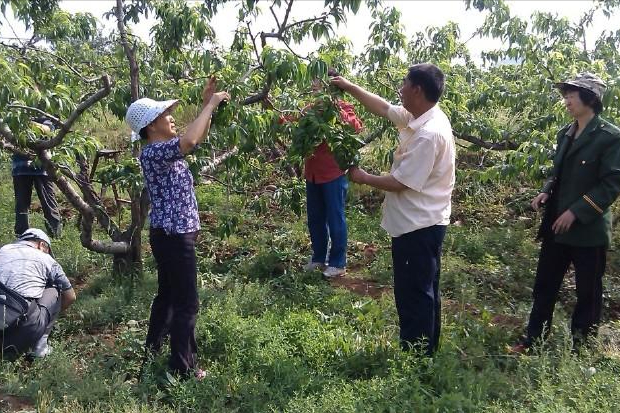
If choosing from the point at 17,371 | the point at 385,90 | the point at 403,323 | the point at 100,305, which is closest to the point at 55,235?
the point at 100,305

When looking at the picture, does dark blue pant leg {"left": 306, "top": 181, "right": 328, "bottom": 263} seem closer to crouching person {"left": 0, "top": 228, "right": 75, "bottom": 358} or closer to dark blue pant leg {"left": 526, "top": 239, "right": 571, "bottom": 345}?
dark blue pant leg {"left": 526, "top": 239, "right": 571, "bottom": 345}

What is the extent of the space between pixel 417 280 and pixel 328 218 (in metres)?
1.58

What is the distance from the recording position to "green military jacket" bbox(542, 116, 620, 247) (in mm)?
3135

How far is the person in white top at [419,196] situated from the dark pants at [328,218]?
1.29 meters

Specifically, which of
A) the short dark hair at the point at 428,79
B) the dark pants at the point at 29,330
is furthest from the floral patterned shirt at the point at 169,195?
the short dark hair at the point at 428,79

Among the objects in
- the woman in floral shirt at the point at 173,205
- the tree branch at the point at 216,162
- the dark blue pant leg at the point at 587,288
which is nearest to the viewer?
the woman in floral shirt at the point at 173,205

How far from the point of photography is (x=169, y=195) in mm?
2975

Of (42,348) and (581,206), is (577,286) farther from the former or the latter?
(42,348)

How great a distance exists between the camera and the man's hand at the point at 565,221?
3.17 m

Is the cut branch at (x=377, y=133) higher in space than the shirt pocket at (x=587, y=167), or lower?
higher

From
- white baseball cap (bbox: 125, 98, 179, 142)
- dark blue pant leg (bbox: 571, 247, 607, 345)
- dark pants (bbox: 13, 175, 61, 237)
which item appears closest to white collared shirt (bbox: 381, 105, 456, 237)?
dark blue pant leg (bbox: 571, 247, 607, 345)

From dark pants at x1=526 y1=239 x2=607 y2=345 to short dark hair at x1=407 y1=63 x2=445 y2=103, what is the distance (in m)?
1.17

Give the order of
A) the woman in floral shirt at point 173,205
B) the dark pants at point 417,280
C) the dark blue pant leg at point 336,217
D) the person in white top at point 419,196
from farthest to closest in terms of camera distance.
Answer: the dark blue pant leg at point 336,217 < the dark pants at point 417,280 < the person in white top at point 419,196 < the woman in floral shirt at point 173,205

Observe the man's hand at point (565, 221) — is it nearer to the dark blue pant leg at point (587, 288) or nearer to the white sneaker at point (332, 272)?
the dark blue pant leg at point (587, 288)
